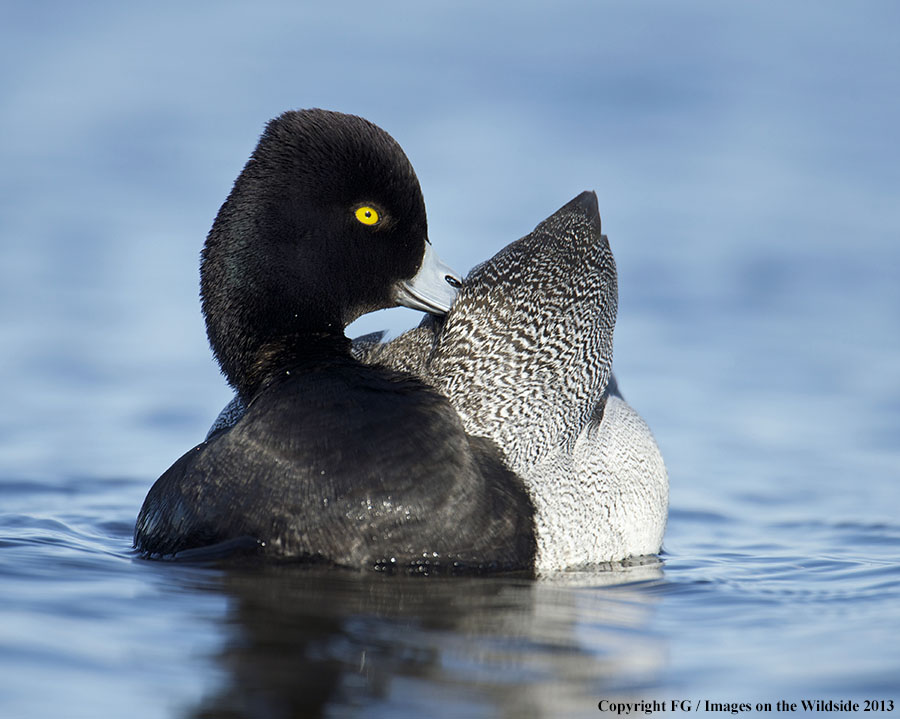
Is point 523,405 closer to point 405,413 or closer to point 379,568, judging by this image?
point 405,413

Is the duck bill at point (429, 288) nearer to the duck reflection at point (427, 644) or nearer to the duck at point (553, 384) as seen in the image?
the duck at point (553, 384)

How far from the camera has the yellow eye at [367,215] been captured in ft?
23.4

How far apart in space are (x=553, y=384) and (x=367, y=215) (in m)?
1.35

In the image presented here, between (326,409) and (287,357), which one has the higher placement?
(287,357)

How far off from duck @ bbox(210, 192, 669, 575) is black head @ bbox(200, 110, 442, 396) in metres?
0.68

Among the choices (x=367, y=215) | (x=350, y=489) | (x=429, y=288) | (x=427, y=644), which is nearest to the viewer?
(x=427, y=644)

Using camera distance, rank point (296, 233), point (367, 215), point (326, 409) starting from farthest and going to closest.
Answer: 1. point (367, 215)
2. point (296, 233)
3. point (326, 409)

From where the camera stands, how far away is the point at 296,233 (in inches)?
275

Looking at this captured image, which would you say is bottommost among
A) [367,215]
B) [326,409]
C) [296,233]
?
[326,409]

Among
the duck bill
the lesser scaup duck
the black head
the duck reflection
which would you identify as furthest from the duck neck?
the duck reflection

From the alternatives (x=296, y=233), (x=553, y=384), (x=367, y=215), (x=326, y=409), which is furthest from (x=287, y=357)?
(x=553, y=384)

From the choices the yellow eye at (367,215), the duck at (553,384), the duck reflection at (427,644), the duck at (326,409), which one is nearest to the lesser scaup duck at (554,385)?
the duck at (553,384)

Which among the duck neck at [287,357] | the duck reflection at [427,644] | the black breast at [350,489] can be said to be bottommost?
the duck reflection at [427,644]

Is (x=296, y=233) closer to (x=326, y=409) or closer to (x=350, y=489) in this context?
(x=326, y=409)
